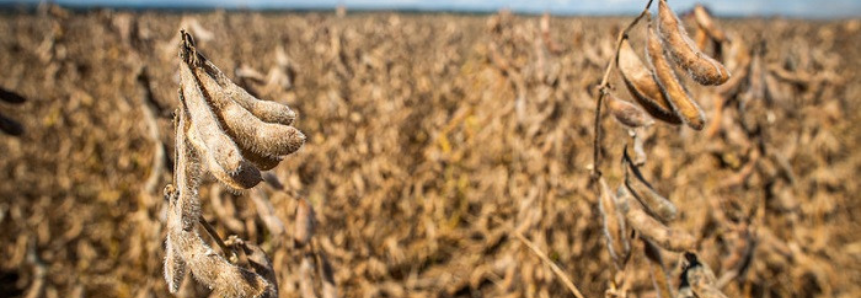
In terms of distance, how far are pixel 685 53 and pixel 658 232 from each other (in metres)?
0.37

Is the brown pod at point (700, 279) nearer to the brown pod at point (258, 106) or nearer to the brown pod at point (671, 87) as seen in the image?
the brown pod at point (671, 87)

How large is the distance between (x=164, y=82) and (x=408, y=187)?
3.44m

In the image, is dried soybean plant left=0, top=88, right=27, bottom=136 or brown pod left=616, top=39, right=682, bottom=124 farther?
dried soybean plant left=0, top=88, right=27, bottom=136

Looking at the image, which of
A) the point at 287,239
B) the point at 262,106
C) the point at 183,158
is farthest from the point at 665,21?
the point at 287,239

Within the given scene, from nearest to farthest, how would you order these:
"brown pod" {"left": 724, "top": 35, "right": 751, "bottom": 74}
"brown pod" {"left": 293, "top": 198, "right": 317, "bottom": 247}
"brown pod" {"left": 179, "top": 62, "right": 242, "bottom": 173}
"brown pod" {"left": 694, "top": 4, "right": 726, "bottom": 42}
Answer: "brown pod" {"left": 179, "top": 62, "right": 242, "bottom": 173} → "brown pod" {"left": 293, "top": 198, "right": 317, "bottom": 247} → "brown pod" {"left": 694, "top": 4, "right": 726, "bottom": 42} → "brown pod" {"left": 724, "top": 35, "right": 751, "bottom": 74}

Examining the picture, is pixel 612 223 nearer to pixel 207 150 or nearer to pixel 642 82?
pixel 642 82

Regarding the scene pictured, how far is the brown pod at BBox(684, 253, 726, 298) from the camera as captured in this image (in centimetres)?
114

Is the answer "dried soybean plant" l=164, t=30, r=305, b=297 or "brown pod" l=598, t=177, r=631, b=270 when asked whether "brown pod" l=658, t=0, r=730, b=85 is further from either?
"dried soybean plant" l=164, t=30, r=305, b=297

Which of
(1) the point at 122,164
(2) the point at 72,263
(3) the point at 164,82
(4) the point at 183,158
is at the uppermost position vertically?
(3) the point at 164,82

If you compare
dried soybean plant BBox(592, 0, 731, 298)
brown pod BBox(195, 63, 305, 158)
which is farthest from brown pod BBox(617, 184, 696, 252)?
brown pod BBox(195, 63, 305, 158)

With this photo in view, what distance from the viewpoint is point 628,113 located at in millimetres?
1123

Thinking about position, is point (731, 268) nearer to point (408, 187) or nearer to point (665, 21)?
point (665, 21)

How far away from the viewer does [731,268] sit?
224cm

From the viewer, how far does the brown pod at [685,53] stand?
3.16ft
